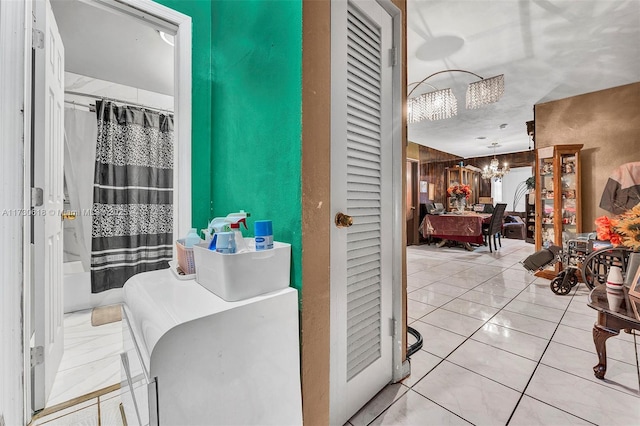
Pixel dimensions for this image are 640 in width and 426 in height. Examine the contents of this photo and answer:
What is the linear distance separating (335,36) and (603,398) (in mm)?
2252

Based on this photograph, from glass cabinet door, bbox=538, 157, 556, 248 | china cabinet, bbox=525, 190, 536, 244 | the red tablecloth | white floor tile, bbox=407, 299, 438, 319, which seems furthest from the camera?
china cabinet, bbox=525, 190, 536, 244

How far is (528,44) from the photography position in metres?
2.81

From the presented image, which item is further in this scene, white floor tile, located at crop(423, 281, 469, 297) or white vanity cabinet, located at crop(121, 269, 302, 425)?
white floor tile, located at crop(423, 281, 469, 297)

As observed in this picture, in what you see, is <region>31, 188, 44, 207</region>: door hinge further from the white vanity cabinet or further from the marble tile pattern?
the marble tile pattern

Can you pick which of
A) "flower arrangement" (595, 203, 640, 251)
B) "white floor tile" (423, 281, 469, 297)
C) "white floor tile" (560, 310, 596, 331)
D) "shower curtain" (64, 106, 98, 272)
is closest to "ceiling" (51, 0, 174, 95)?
"shower curtain" (64, 106, 98, 272)

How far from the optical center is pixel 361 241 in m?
1.39

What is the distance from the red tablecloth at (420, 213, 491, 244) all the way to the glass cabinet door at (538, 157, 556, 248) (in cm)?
168

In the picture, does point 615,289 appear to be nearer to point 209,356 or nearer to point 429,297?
point 429,297

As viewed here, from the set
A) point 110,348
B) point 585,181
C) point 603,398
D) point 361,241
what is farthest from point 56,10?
point 585,181

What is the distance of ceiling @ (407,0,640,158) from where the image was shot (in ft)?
7.64

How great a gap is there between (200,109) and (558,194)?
15.4 feet

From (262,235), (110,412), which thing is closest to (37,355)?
(110,412)

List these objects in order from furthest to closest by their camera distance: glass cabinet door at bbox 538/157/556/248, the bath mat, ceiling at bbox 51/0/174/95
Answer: glass cabinet door at bbox 538/157/556/248
the bath mat
ceiling at bbox 51/0/174/95

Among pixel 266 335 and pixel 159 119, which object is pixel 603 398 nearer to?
pixel 266 335
